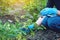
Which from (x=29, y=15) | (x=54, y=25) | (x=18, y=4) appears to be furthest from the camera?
(x=18, y=4)

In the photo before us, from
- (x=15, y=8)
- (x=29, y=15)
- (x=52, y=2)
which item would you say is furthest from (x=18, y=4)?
(x=52, y=2)

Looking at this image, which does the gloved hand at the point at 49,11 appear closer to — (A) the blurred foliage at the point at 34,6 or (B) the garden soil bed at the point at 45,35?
(B) the garden soil bed at the point at 45,35

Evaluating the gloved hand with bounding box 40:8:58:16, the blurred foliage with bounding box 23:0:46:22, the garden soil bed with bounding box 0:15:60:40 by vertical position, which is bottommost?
the garden soil bed with bounding box 0:15:60:40

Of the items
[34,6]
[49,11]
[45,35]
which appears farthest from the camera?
[34,6]

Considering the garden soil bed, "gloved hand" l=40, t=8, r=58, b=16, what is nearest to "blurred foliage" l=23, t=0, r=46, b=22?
the garden soil bed

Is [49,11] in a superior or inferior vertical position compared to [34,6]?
superior

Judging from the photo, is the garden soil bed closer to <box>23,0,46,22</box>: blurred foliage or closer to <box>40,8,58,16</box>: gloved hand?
<box>40,8,58,16</box>: gloved hand

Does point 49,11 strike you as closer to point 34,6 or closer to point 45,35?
point 45,35

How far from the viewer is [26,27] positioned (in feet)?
13.0

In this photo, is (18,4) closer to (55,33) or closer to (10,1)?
(10,1)

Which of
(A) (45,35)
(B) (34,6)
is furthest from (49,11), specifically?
(B) (34,6)

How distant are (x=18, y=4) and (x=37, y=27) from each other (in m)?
1.17

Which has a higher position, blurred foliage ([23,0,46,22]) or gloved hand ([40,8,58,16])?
gloved hand ([40,8,58,16])

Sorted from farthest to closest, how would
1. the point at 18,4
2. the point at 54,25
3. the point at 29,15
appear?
1. the point at 18,4
2. the point at 29,15
3. the point at 54,25
